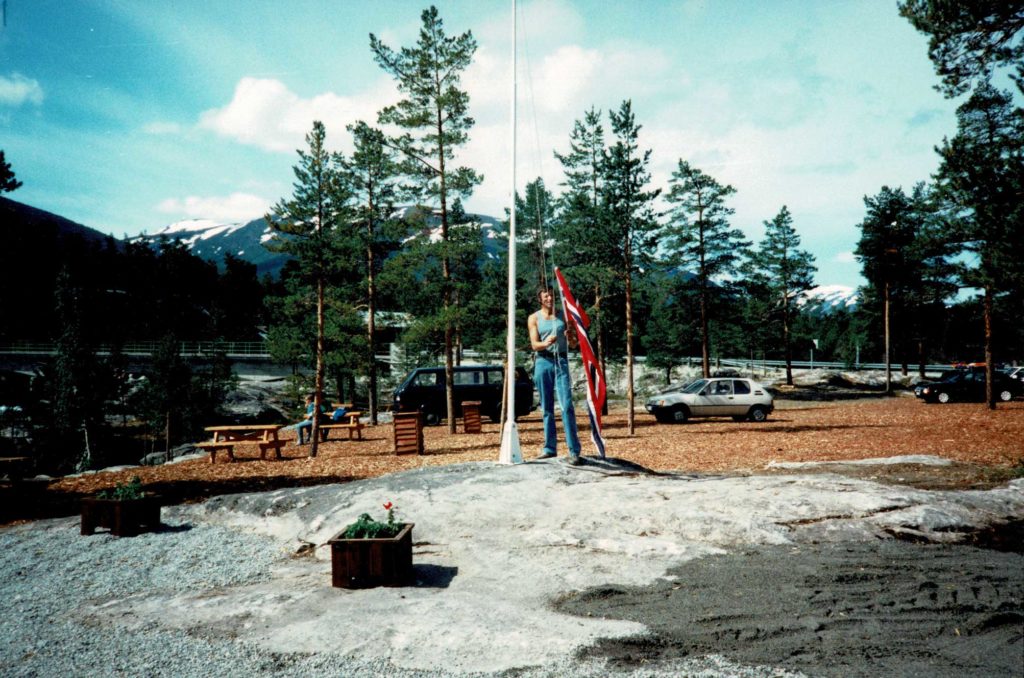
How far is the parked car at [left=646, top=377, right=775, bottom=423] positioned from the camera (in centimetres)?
2222

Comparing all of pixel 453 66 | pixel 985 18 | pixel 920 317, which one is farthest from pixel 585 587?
pixel 920 317

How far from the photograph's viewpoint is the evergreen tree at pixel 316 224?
14.6 m

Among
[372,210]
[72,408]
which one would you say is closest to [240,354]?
[72,408]

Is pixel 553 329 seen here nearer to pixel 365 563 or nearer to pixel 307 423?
pixel 365 563

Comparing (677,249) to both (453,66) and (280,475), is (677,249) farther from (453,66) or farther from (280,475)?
(280,475)

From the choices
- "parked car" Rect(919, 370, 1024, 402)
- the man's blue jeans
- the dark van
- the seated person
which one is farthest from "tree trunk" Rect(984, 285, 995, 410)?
the seated person

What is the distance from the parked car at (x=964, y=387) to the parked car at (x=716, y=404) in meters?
13.3

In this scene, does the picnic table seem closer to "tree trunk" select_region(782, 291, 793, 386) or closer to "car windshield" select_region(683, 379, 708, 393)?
"car windshield" select_region(683, 379, 708, 393)

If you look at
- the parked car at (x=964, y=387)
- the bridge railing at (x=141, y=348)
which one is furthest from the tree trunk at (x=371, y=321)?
the parked car at (x=964, y=387)

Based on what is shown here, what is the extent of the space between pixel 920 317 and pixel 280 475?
47.9 m

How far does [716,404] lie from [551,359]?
1546 cm

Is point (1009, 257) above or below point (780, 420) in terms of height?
above

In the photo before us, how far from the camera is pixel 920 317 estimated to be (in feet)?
147

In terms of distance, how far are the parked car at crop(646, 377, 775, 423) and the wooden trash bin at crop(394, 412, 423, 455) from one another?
10.4 meters
